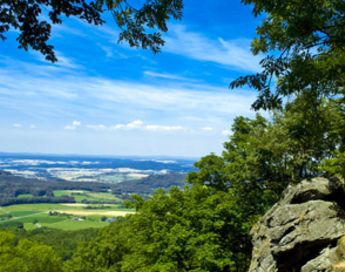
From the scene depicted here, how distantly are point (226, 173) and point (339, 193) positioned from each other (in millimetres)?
12503

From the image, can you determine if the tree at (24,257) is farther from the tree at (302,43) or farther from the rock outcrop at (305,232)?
the tree at (302,43)

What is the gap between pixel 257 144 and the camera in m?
28.0

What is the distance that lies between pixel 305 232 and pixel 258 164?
12.6m

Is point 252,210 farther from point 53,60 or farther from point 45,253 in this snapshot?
point 45,253

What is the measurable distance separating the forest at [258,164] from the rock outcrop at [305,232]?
1533 mm

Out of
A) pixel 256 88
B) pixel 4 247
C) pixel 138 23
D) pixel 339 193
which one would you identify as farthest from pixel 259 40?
pixel 4 247

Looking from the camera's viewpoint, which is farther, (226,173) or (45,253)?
(45,253)

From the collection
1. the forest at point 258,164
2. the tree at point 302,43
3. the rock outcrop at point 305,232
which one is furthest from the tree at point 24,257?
the tree at point 302,43

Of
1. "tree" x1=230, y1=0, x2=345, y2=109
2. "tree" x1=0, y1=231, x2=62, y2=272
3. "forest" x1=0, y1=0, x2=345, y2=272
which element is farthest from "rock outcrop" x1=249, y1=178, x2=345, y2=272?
"tree" x1=0, y1=231, x2=62, y2=272

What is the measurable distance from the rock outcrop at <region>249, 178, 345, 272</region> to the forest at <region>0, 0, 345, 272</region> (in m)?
1.53

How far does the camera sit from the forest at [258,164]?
10.9 metres

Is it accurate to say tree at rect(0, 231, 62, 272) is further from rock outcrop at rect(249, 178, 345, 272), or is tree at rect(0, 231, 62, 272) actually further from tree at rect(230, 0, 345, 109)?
tree at rect(230, 0, 345, 109)

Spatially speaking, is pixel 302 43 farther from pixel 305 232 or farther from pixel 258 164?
pixel 258 164

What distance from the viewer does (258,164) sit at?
95.2ft
